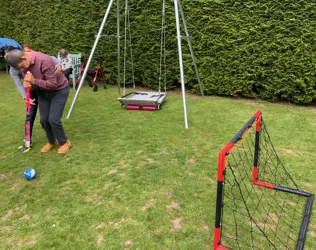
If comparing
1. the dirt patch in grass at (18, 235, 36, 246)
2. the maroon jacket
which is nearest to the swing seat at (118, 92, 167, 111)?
the maroon jacket

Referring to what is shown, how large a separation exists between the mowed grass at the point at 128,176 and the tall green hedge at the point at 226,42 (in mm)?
944

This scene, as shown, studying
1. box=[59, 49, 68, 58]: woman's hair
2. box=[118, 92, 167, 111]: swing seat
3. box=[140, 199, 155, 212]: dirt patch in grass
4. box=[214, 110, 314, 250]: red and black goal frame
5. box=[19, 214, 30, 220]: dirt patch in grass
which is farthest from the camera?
box=[59, 49, 68, 58]: woman's hair

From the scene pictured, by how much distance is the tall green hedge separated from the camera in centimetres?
609

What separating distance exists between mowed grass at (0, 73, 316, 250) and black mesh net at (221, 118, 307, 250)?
0.14 meters

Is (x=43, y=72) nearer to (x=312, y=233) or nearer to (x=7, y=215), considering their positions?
(x=7, y=215)

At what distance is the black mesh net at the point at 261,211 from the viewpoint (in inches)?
95.2

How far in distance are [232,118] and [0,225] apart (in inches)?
166

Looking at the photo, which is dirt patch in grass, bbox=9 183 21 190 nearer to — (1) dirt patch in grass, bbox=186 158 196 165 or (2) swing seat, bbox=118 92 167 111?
(1) dirt patch in grass, bbox=186 158 196 165

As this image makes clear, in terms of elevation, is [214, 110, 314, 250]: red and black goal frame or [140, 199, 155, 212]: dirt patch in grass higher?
[214, 110, 314, 250]: red and black goal frame

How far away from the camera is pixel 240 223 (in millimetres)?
2629

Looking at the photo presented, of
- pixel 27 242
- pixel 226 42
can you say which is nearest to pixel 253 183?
pixel 27 242

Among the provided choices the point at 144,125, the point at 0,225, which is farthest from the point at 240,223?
the point at 144,125

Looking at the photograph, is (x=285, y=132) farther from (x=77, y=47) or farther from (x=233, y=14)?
(x=77, y=47)

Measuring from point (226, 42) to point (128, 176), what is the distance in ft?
14.9
